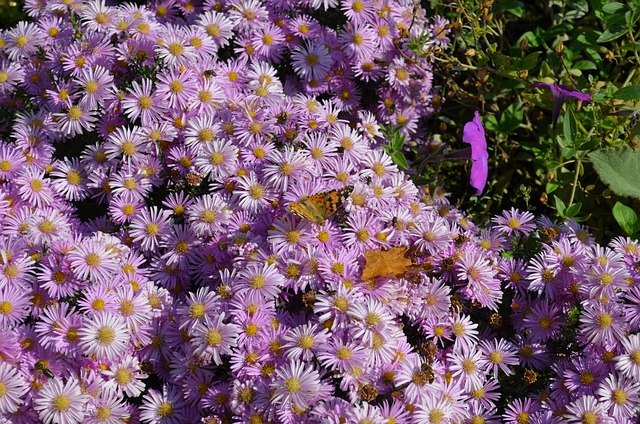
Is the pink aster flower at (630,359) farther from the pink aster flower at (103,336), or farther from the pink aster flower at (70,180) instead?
the pink aster flower at (70,180)

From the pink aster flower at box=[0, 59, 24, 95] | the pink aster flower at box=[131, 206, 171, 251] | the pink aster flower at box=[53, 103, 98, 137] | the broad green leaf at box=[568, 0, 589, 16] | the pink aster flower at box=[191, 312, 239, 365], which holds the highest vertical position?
the broad green leaf at box=[568, 0, 589, 16]

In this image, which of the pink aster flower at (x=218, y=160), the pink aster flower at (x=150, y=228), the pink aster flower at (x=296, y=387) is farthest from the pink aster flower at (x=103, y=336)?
the pink aster flower at (x=218, y=160)

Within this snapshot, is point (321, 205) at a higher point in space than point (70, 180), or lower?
higher

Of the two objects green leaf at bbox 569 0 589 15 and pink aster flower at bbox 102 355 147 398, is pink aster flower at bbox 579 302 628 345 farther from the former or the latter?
green leaf at bbox 569 0 589 15

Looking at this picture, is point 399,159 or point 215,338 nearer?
point 215,338

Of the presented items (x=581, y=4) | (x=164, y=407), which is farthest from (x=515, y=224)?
(x=164, y=407)

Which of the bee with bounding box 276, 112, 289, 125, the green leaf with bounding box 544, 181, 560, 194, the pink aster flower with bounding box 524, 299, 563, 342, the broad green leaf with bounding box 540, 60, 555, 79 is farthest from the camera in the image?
the broad green leaf with bounding box 540, 60, 555, 79

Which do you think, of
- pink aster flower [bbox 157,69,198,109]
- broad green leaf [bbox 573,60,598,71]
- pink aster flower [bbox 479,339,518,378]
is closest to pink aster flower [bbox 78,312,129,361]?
pink aster flower [bbox 157,69,198,109]

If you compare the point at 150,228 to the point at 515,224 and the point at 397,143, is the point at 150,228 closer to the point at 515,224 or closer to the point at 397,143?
the point at 397,143
